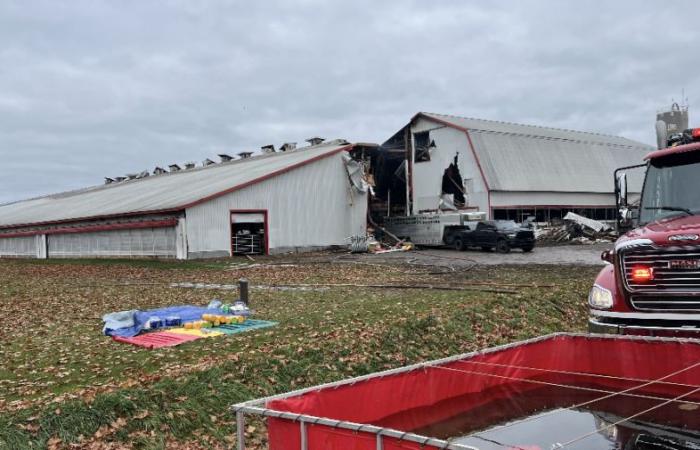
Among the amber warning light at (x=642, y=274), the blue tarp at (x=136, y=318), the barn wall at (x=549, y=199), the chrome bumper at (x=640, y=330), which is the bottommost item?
the blue tarp at (x=136, y=318)

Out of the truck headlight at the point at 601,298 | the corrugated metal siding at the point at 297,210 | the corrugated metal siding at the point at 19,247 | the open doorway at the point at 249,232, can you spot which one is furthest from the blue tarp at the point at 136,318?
the corrugated metal siding at the point at 19,247

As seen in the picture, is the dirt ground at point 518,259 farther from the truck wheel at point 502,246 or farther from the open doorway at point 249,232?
the open doorway at point 249,232

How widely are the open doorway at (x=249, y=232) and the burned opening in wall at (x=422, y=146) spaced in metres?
17.4

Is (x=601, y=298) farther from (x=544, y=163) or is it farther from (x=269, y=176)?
(x=544, y=163)

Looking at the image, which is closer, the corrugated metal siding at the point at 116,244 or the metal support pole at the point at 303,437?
the metal support pole at the point at 303,437

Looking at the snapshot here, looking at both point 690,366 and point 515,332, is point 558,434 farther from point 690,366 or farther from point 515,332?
point 515,332

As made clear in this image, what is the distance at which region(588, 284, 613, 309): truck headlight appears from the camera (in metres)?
8.14

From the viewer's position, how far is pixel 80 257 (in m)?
45.0

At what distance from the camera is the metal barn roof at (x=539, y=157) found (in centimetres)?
4731

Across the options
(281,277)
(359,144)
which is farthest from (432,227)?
(281,277)

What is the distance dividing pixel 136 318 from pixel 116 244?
31281 millimetres

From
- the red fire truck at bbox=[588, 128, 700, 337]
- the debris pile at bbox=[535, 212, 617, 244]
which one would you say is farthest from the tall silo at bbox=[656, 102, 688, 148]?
the debris pile at bbox=[535, 212, 617, 244]

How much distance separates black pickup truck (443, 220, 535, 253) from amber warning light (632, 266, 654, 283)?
92.6 feet

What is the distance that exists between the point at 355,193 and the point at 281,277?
20048mm
